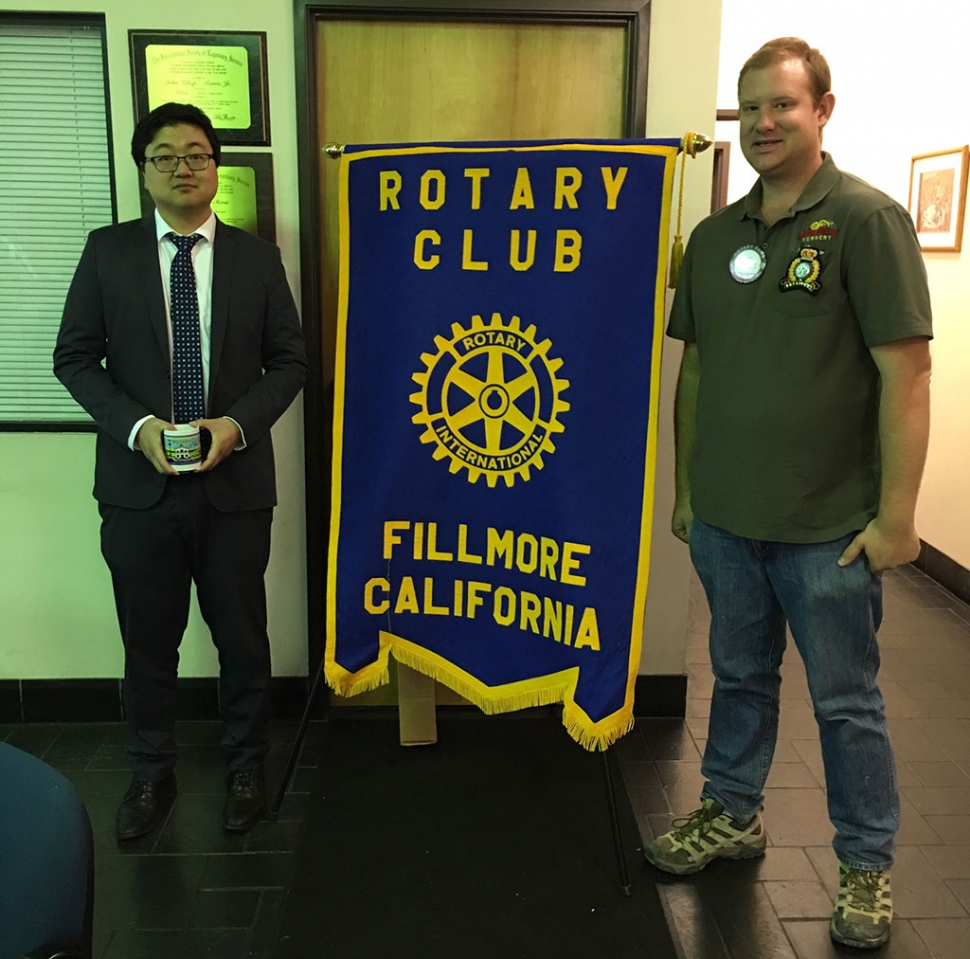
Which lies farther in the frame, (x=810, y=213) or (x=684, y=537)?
(x=684, y=537)

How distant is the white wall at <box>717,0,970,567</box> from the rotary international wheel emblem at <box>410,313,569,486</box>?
8.83ft

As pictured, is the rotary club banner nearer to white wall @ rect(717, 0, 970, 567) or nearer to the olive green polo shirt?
the olive green polo shirt

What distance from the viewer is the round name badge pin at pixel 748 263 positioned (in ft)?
5.75

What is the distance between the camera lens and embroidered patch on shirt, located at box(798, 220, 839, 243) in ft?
5.48

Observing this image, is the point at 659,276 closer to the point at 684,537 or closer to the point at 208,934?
the point at 684,537

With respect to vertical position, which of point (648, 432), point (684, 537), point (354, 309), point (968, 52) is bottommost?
point (684, 537)

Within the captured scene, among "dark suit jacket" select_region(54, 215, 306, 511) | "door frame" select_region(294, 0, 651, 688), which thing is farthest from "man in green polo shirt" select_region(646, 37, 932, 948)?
"dark suit jacket" select_region(54, 215, 306, 511)

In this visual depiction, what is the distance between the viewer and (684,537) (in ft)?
6.85

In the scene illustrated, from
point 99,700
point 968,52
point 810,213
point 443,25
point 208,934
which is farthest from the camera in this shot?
point 968,52

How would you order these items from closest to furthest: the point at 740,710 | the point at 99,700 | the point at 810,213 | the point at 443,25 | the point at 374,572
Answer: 1. the point at 810,213
2. the point at 740,710
3. the point at 374,572
4. the point at 443,25
5. the point at 99,700

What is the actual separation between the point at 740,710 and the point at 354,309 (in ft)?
4.25

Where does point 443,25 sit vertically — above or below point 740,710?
above

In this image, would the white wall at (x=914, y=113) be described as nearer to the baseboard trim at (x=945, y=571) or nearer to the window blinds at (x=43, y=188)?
the baseboard trim at (x=945, y=571)

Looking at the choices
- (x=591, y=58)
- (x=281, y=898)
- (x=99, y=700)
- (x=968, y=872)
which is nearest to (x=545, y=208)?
(x=591, y=58)
